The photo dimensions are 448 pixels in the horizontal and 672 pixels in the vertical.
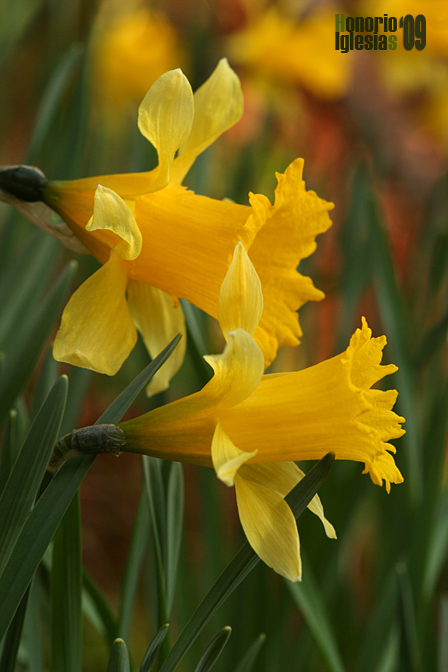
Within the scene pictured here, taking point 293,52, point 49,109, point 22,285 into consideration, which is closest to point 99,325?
point 22,285

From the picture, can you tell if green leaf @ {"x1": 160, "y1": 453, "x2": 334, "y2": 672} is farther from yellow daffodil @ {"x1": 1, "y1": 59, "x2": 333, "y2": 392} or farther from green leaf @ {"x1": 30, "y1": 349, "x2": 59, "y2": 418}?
green leaf @ {"x1": 30, "y1": 349, "x2": 59, "y2": 418}

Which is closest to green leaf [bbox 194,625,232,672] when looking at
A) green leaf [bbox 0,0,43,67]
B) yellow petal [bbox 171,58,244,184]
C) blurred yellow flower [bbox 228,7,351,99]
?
Answer: yellow petal [bbox 171,58,244,184]

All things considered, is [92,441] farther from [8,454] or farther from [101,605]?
[101,605]

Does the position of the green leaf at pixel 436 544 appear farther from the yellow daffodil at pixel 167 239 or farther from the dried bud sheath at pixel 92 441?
the dried bud sheath at pixel 92 441

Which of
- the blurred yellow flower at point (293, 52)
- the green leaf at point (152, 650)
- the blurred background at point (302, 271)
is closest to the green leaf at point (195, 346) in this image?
the blurred background at point (302, 271)

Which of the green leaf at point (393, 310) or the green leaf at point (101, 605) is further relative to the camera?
the green leaf at point (393, 310)

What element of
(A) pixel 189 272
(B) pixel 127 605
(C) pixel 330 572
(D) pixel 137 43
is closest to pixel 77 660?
(B) pixel 127 605

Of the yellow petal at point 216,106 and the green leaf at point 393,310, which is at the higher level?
the yellow petal at point 216,106

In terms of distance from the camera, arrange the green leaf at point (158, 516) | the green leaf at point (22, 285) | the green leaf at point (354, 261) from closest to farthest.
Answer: the green leaf at point (158, 516) < the green leaf at point (22, 285) < the green leaf at point (354, 261)
